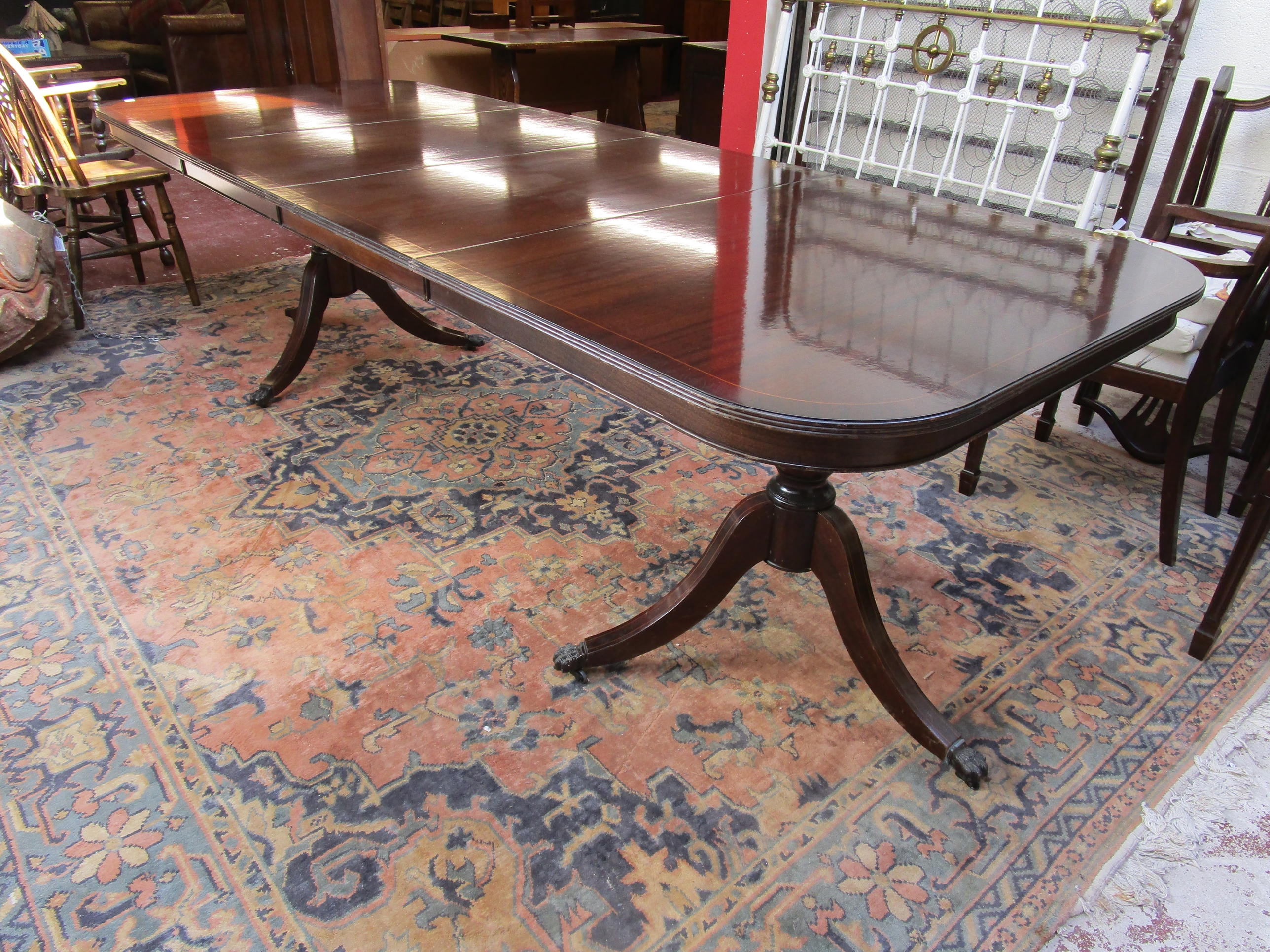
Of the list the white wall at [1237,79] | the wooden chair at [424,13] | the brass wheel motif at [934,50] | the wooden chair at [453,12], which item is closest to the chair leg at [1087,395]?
the white wall at [1237,79]

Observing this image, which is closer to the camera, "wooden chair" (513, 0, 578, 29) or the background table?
the background table

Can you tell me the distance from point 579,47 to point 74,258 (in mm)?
3394

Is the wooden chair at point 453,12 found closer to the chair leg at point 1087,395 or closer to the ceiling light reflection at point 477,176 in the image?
the ceiling light reflection at point 477,176

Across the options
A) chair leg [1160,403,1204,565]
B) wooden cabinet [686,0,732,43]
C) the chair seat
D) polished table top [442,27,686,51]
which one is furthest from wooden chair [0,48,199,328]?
wooden cabinet [686,0,732,43]

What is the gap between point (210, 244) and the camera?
4023mm

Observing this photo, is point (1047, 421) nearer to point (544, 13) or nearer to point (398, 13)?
point (544, 13)

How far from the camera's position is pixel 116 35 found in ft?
23.4

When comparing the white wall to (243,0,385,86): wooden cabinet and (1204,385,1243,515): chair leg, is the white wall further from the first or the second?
(243,0,385,86): wooden cabinet

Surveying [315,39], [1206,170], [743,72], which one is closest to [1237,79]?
[1206,170]

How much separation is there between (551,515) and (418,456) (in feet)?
1.61

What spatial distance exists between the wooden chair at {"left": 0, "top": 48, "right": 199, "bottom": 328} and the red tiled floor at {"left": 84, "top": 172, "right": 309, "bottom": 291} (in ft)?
1.17

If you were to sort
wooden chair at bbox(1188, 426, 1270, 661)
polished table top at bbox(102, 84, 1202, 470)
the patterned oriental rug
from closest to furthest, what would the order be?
polished table top at bbox(102, 84, 1202, 470) → the patterned oriental rug → wooden chair at bbox(1188, 426, 1270, 661)

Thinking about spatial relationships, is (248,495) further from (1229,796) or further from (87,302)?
(1229,796)

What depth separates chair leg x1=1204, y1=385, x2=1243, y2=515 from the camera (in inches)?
80.9
